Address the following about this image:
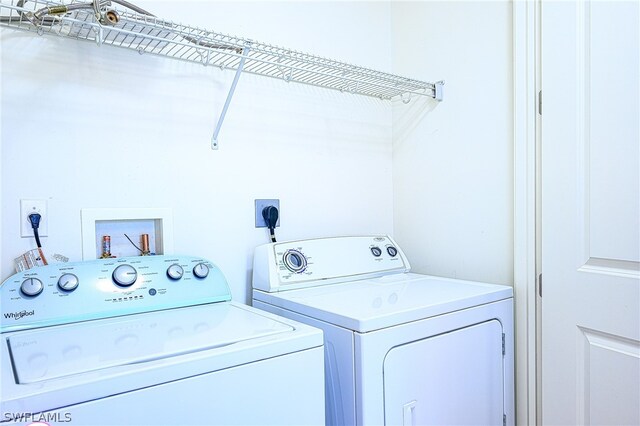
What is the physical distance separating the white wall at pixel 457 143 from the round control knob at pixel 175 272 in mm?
1152

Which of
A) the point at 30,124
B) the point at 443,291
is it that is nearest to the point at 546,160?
the point at 443,291

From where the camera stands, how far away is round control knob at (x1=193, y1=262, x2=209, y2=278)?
55.1 inches

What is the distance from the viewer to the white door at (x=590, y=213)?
1276 millimetres

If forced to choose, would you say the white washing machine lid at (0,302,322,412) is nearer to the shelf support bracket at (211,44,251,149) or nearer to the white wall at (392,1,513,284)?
the shelf support bracket at (211,44,251,149)

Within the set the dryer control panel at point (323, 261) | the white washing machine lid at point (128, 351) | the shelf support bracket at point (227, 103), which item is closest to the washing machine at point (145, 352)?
the white washing machine lid at point (128, 351)

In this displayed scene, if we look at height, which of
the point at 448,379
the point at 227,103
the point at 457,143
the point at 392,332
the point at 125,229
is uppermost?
the point at 227,103

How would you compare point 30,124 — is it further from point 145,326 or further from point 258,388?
point 258,388

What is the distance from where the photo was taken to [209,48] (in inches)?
54.4

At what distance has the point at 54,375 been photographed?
2.55 feet

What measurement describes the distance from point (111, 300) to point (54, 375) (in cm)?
46

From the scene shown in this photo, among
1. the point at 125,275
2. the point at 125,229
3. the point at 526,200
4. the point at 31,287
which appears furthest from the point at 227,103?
the point at 526,200

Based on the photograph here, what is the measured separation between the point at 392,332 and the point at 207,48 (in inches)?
42.1

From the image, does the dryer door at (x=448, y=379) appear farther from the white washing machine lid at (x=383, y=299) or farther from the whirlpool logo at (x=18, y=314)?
the whirlpool logo at (x=18, y=314)

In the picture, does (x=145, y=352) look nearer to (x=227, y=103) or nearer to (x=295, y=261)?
(x=295, y=261)
